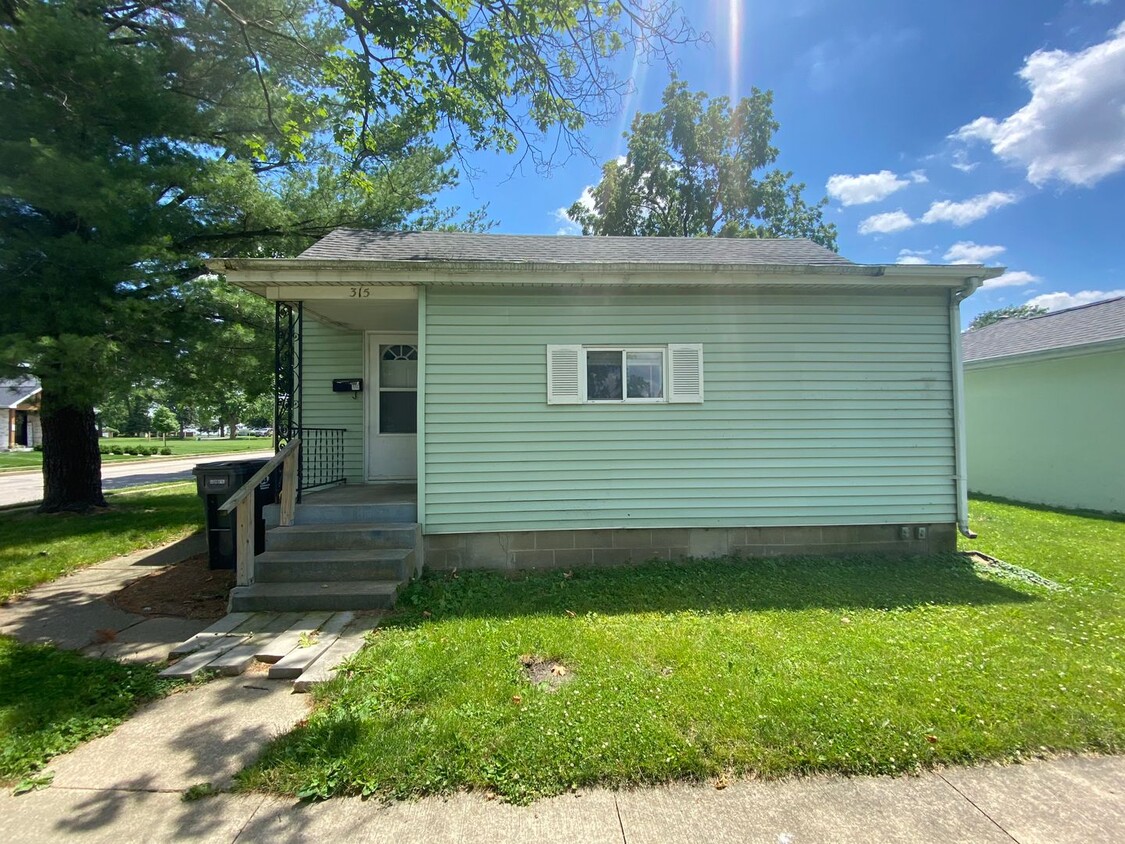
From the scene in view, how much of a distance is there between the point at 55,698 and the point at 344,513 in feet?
8.05

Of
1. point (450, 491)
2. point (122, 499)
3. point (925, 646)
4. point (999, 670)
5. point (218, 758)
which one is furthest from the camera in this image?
point (122, 499)

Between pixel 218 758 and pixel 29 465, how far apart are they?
30466mm

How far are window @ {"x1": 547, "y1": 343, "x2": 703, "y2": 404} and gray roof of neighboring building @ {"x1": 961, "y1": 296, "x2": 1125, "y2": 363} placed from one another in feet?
21.1

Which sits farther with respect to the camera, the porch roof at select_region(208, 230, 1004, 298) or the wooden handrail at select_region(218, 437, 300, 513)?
Result: the porch roof at select_region(208, 230, 1004, 298)

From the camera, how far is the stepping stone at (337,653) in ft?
10.2

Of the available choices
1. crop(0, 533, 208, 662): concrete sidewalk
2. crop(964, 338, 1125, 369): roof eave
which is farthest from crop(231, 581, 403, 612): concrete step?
crop(964, 338, 1125, 369): roof eave

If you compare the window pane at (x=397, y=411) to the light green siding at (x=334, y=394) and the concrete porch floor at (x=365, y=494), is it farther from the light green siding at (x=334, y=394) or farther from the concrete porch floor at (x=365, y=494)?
the concrete porch floor at (x=365, y=494)

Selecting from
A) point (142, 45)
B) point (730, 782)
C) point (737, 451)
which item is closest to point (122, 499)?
point (142, 45)

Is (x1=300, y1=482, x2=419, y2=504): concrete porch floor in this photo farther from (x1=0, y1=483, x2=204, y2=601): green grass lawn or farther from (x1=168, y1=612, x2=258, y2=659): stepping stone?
(x1=0, y1=483, x2=204, y2=601): green grass lawn

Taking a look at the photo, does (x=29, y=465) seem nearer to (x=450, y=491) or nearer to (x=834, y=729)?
(x=450, y=491)

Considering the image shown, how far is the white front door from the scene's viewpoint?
22.6 ft

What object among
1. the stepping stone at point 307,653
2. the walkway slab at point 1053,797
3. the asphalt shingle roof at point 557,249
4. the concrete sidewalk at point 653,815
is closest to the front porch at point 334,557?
the stepping stone at point 307,653

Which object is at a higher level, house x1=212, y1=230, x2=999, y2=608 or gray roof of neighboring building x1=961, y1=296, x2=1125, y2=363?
gray roof of neighboring building x1=961, y1=296, x2=1125, y2=363

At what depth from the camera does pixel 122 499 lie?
1085cm
